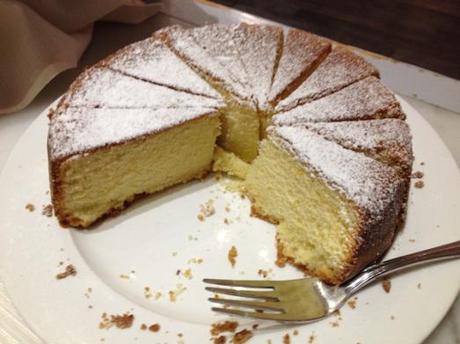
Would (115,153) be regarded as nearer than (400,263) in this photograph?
No

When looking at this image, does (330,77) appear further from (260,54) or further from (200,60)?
(200,60)

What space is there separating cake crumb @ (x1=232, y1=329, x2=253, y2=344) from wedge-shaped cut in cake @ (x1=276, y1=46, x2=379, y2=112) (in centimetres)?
84

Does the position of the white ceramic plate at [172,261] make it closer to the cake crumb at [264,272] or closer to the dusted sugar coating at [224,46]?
the cake crumb at [264,272]

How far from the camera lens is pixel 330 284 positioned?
1687 mm

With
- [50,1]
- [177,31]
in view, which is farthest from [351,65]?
[50,1]

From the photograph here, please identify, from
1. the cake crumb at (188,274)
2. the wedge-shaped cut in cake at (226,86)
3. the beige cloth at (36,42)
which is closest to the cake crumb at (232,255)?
the cake crumb at (188,274)

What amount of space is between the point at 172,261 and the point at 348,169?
678mm

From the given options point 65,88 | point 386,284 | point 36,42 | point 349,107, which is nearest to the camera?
point 386,284

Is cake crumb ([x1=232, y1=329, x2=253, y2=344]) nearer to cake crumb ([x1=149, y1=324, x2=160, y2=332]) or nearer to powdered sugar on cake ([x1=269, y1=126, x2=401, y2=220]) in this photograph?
cake crumb ([x1=149, y1=324, x2=160, y2=332])

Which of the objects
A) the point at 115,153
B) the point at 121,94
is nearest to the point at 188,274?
the point at 115,153

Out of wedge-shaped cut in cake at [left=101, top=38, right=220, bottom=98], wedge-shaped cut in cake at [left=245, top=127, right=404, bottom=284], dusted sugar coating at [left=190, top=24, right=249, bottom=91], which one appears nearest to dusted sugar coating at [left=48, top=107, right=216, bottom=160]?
wedge-shaped cut in cake at [left=101, top=38, right=220, bottom=98]

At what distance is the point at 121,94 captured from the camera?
199 centimetres

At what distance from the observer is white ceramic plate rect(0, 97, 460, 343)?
156 centimetres

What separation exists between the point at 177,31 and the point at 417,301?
56.5 inches
